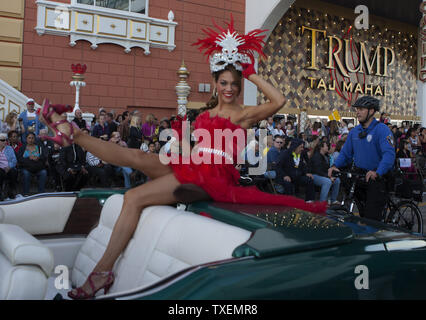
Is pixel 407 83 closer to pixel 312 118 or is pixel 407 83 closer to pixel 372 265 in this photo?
pixel 312 118

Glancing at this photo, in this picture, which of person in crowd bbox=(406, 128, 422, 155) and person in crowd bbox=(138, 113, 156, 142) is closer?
person in crowd bbox=(138, 113, 156, 142)

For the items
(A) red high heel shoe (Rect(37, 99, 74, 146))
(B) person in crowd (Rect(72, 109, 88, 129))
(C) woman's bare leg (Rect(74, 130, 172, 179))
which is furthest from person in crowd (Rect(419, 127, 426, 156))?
(A) red high heel shoe (Rect(37, 99, 74, 146))

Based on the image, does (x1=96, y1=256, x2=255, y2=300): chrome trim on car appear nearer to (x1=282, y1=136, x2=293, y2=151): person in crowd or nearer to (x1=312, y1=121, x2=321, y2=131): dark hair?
(x1=282, y1=136, x2=293, y2=151): person in crowd

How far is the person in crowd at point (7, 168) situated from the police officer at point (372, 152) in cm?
574

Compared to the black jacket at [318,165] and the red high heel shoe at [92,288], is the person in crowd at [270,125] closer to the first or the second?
the black jacket at [318,165]

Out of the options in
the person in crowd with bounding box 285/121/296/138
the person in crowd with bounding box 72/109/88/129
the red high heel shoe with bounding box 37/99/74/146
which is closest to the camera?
the red high heel shoe with bounding box 37/99/74/146

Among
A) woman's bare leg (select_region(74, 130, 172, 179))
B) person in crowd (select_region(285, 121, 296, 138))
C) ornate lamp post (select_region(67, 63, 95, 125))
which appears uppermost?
ornate lamp post (select_region(67, 63, 95, 125))

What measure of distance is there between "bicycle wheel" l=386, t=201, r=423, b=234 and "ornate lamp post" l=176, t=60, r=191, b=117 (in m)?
9.25

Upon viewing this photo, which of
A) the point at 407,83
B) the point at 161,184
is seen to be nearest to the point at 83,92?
the point at 161,184

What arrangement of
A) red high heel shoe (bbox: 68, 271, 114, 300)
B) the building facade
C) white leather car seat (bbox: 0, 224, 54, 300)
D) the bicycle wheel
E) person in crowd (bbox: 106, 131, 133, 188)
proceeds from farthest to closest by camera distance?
the building facade
person in crowd (bbox: 106, 131, 133, 188)
the bicycle wheel
red high heel shoe (bbox: 68, 271, 114, 300)
white leather car seat (bbox: 0, 224, 54, 300)

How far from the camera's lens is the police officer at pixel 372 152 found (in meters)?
4.57

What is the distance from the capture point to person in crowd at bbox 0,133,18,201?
26.4ft
